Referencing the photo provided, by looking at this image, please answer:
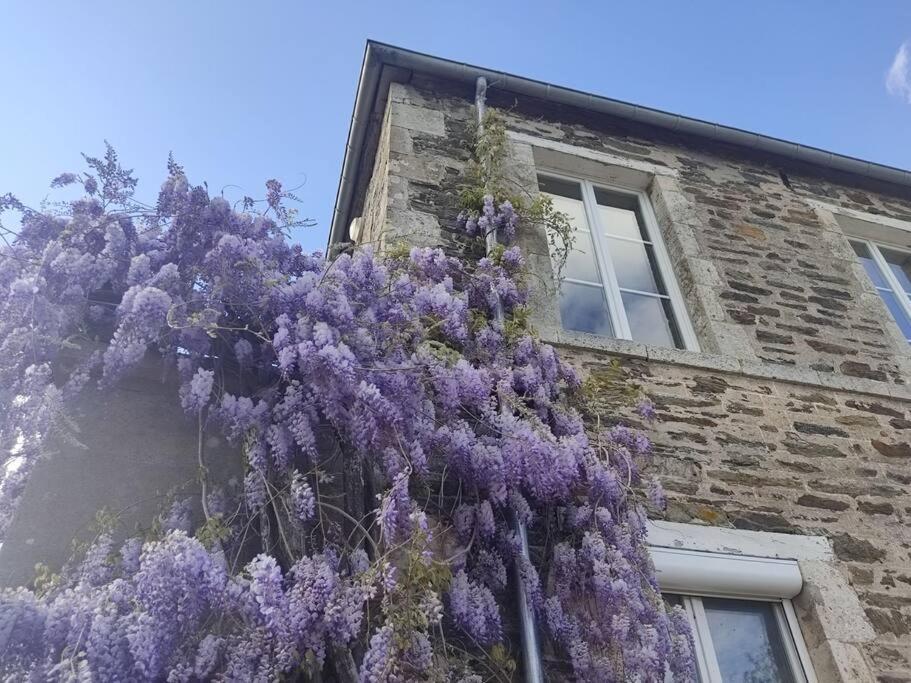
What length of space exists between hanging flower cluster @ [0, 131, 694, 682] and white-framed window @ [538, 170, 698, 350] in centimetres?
109

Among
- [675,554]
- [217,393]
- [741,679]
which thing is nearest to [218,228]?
[217,393]

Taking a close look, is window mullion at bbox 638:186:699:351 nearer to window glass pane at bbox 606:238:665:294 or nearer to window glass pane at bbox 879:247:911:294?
window glass pane at bbox 606:238:665:294

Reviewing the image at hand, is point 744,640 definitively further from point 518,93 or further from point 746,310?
point 518,93

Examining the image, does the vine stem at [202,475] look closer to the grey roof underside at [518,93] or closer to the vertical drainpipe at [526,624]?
the vertical drainpipe at [526,624]

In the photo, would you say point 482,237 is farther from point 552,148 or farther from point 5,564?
point 5,564

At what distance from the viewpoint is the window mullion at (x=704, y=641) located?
276 cm

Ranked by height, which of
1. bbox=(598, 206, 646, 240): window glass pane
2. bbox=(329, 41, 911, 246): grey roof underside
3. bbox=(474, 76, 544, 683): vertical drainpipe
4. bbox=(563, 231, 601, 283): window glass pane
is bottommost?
bbox=(474, 76, 544, 683): vertical drainpipe

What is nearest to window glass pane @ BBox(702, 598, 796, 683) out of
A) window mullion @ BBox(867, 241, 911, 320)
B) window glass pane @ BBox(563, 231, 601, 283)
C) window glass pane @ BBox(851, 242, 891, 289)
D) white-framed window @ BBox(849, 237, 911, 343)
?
window glass pane @ BBox(563, 231, 601, 283)

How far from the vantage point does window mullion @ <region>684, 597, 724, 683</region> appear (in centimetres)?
276

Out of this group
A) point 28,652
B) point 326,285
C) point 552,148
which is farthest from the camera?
point 552,148

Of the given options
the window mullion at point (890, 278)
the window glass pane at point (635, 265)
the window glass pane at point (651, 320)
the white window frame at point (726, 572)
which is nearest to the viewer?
the white window frame at point (726, 572)

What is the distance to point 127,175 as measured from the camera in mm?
2980

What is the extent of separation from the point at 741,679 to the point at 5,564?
8.73ft

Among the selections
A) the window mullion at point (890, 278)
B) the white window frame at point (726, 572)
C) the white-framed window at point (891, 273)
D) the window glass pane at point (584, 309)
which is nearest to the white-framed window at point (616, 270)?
the window glass pane at point (584, 309)
